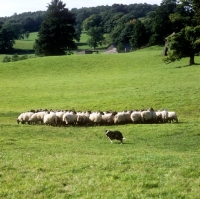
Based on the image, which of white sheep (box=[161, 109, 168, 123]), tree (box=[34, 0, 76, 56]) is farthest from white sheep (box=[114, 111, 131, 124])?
tree (box=[34, 0, 76, 56])

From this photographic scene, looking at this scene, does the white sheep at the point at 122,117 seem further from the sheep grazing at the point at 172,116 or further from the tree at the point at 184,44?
the tree at the point at 184,44

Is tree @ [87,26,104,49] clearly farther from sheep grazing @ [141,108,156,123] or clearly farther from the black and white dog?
the black and white dog

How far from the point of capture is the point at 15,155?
13742 millimetres

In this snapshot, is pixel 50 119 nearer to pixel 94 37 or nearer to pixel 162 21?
pixel 162 21

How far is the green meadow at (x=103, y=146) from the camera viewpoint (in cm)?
975

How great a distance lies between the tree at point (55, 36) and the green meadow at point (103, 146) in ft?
154

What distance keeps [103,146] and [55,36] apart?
281ft

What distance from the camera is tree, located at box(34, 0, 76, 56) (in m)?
100

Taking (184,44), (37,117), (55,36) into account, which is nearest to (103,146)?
(37,117)

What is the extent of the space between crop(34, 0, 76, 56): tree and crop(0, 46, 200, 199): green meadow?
46793mm

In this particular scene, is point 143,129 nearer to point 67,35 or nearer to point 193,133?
point 193,133

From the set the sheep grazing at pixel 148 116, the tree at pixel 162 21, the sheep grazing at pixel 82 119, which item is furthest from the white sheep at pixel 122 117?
the tree at pixel 162 21

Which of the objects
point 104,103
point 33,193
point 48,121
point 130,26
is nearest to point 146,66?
point 104,103

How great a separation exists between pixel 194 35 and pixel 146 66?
34.6 ft
